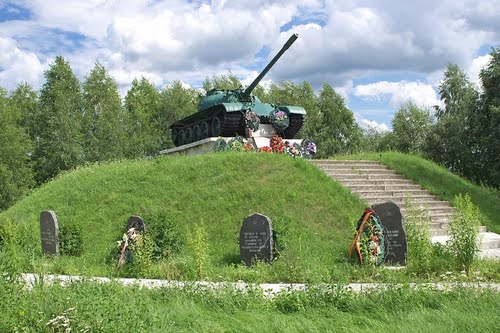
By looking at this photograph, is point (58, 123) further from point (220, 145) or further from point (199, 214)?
point (199, 214)

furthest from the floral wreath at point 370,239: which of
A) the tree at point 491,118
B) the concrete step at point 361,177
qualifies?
the tree at point 491,118

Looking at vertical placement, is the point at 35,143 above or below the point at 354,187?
above

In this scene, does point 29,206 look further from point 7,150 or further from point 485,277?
point 7,150

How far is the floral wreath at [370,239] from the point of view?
9.32 m

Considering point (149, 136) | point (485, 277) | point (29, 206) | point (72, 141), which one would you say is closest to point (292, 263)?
point (485, 277)

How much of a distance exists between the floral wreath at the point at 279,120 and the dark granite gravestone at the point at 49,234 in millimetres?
9951

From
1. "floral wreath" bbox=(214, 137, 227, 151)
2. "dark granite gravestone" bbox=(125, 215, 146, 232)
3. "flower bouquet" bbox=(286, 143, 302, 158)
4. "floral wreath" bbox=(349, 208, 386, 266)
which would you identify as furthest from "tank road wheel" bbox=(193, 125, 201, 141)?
"floral wreath" bbox=(349, 208, 386, 266)

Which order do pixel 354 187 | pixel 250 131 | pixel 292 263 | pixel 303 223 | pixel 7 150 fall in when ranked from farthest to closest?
pixel 7 150 < pixel 250 131 < pixel 354 187 < pixel 303 223 < pixel 292 263

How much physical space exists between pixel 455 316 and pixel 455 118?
33268mm

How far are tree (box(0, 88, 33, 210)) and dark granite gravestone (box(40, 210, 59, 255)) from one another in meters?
23.8

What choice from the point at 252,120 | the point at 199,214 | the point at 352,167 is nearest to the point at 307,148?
the point at 252,120

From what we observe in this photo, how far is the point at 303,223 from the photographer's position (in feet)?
38.6

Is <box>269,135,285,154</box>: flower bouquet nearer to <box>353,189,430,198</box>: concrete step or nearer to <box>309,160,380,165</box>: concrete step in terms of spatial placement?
<box>309,160,380,165</box>: concrete step

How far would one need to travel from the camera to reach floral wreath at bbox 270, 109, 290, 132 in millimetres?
20125
